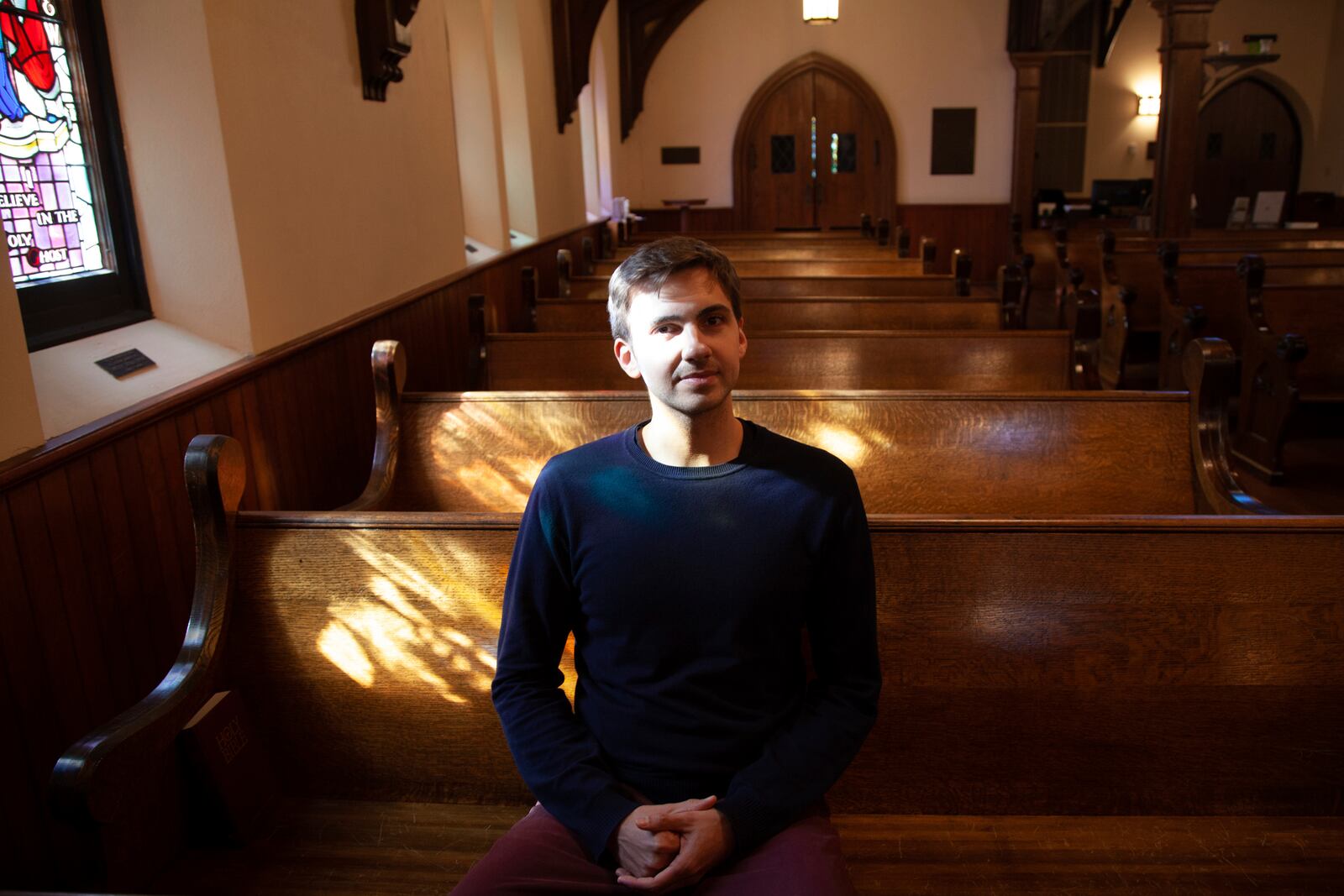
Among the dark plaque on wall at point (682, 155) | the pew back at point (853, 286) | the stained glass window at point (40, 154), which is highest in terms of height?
the dark plaque on wall at point (682, 155)

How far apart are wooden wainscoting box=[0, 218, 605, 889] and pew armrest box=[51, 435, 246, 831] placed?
248 millimetres

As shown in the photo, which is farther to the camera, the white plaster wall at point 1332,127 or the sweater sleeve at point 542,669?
the white plaster wall at point 1332,127

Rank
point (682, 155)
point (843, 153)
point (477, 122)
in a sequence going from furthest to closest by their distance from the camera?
1. point (682, 155)
2. point (843, 153)
3. point (477, 122)

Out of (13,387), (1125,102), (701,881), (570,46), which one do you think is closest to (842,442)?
(701,881)

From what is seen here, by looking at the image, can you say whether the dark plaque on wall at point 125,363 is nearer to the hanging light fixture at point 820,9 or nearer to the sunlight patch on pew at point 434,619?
the sunlight patch on pew at point 434,619

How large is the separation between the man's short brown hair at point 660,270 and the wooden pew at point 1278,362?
388cm

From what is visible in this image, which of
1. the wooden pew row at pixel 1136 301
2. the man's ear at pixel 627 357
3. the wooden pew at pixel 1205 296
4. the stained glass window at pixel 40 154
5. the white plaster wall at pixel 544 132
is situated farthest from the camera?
the white plaster wall at pixel 544 132

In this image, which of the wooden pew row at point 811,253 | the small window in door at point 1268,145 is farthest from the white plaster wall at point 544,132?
the small window in door at point 1268,145

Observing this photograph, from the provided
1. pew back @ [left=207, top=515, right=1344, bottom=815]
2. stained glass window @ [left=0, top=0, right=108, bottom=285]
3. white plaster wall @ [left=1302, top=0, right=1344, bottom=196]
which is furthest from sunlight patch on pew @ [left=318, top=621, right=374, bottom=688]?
white plaster wall @ [left=1302, top=0, right=1344, bottom=196]

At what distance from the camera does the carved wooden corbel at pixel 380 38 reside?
355 centimetres

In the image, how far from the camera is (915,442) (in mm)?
2527

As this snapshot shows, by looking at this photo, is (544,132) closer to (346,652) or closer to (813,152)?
(813,152)

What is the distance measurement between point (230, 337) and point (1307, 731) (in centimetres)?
248

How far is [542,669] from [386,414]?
1.27 metres
